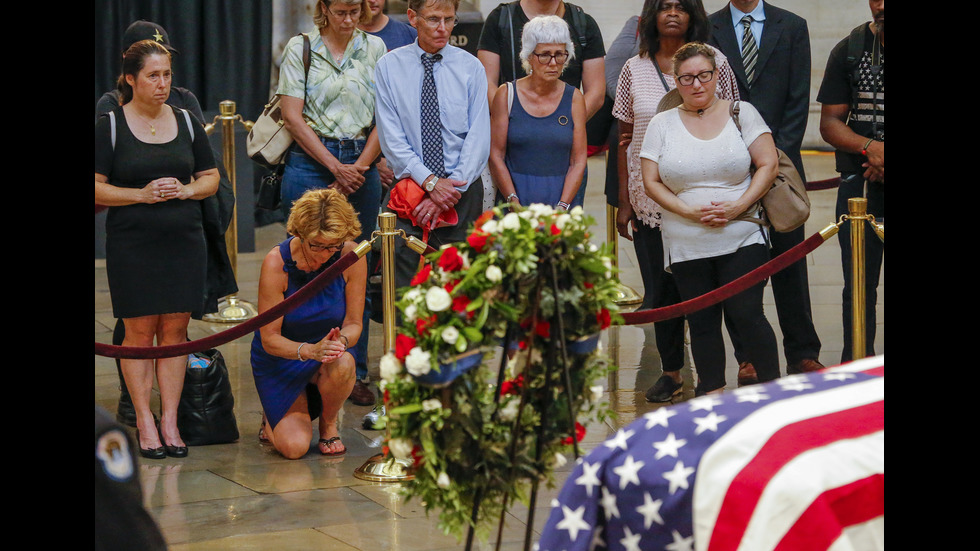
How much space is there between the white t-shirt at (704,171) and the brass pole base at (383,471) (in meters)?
1.60

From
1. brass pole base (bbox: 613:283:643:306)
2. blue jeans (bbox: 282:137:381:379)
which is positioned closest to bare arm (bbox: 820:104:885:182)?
brass pole base (bbox: 613:283:643:306)

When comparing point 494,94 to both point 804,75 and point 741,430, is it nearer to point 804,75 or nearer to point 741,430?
point 804,75

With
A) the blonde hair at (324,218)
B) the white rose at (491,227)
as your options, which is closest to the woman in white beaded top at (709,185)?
the blonde hair at (324,218)

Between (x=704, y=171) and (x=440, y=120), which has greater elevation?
(x=440, y=120)

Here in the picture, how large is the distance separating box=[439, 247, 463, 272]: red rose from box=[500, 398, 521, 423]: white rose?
425 millimetres

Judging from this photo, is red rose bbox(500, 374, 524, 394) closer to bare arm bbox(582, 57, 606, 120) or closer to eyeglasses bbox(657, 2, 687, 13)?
eyeglasses bbox(657, 2, 687, 13)

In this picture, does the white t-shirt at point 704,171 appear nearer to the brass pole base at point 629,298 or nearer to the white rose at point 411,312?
the brass pole base at point 629,298

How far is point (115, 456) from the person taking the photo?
3.08m

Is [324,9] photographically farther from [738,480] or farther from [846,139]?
[738,480]

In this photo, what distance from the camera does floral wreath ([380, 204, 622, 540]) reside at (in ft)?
11.4

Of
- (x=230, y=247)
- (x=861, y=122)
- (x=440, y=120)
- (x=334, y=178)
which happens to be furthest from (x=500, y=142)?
(x=230, y=247)

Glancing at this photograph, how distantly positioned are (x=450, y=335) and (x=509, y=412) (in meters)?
0.34

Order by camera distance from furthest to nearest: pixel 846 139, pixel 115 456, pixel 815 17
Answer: pixel 815 17 < pixel 846 139 < pixel 115 456

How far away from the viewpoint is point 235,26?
36.4 feet
